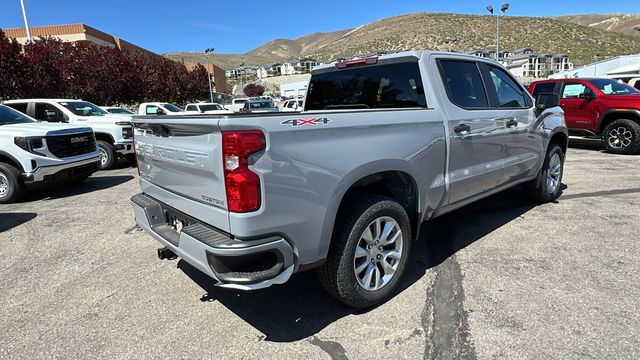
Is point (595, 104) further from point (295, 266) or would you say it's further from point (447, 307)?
point (295, 266)

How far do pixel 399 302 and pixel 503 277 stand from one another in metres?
1.03

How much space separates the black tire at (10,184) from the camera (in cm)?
661

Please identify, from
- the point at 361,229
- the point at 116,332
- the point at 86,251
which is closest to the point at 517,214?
the point at 361,229

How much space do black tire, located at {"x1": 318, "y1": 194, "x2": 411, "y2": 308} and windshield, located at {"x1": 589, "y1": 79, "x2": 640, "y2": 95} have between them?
10.0 meters

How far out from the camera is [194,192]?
8.75 feet

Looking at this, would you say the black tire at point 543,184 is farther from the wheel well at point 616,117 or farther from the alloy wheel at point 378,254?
the wheel well at point 616,117

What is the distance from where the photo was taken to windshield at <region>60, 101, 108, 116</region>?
10.4 m

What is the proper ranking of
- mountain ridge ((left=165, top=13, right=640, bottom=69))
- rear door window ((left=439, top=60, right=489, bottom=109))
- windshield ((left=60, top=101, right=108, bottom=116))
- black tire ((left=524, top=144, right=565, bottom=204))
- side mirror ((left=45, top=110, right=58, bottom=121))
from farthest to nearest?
mountain ridge ((left=165, top=13, right=640, bottom=69)) → windshield ((left=60, top=101, right=108, bottom=116)) → side mirror ((left=45, top=110, right=58, bottom=121)) → black tire ((left=524, top=144, right=565, bottom=204)) → rear door window ((left=439, top=60, right=489, bottom=109))

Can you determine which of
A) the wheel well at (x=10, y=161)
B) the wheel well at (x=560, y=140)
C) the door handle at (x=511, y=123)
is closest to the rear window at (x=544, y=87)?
the wheel well at (x=560, y=140)

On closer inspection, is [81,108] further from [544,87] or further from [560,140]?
[544,87]

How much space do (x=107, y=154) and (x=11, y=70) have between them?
10254 mm

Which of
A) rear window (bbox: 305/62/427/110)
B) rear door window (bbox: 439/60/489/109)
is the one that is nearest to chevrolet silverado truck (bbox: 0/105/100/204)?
rear window (bbox: 305/62/427/110)

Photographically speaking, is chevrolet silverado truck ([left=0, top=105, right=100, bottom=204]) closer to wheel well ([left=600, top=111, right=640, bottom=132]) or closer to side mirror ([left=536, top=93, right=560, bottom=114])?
side mirror ([left=536, top=93, right=560, bottom=114])

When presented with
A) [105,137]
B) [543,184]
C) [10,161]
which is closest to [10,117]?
[10,161]
